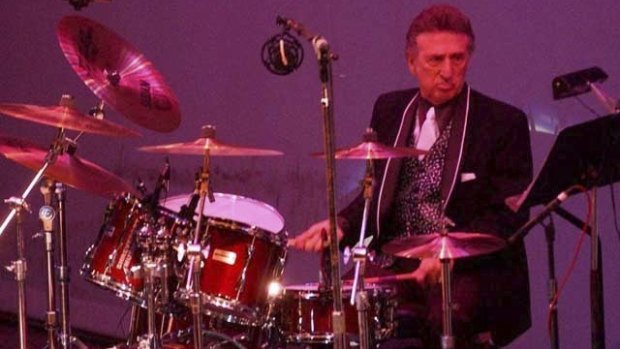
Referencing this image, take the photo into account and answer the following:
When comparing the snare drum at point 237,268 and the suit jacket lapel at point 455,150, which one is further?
the snare drum at point 237,268

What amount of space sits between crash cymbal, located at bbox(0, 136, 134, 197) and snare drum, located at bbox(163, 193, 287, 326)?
1.49 feet

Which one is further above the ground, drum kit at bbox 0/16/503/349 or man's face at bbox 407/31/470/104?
man's face at bbox 407/31/470/104

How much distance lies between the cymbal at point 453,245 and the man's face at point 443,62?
0.88 meters

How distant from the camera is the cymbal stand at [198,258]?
375cm

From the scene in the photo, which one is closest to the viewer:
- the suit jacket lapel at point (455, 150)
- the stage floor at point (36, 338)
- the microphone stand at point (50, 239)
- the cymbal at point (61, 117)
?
the cymbal at point (61, 117)

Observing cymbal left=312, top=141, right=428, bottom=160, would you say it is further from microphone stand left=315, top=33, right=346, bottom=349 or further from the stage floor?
the stage floor

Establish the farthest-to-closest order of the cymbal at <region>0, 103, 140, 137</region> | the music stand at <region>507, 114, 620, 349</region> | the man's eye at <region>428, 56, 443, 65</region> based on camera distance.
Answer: the man's eye at <region>428, 56, 443, 65</region> < the cymbal at <region>0, 103, 140, 137</region> < the music stand at <region>507, 114, 620, 349</region>

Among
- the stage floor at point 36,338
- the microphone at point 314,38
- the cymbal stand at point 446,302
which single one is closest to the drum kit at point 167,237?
the cymbal stand at point 446,302

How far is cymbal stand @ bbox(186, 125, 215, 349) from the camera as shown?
3.75 metres

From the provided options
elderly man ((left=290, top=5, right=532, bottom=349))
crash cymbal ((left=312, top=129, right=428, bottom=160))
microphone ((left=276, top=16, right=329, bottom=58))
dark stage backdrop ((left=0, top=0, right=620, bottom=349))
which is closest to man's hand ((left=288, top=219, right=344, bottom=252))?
elderly man ((left=290, top=5, right=532, bottom=349))

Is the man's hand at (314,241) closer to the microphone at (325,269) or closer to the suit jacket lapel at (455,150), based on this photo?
the microphone at (325,269)

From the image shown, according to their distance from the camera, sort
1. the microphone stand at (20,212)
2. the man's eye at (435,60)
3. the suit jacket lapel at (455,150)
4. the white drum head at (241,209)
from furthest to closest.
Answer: the white drum head at (241,209)
the man's eye at (435,60)
the suit jacket lapel at (455,150)
the microphone stand at (20,212)

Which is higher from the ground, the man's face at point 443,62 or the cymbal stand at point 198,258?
the man's face at point 443,62

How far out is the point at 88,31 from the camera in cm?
384
